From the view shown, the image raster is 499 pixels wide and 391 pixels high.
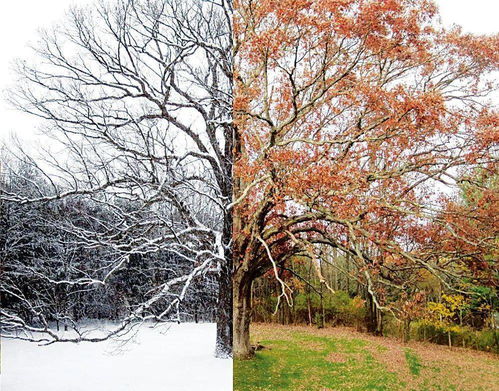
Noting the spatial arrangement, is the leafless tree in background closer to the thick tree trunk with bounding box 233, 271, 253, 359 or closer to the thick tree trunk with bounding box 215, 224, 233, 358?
the thick tree trunk with bounding box 215, 224, 233, 358

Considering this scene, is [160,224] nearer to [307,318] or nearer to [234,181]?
[234,181]

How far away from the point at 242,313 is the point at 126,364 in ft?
2.84

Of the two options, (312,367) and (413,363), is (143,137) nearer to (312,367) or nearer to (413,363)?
(312,367)

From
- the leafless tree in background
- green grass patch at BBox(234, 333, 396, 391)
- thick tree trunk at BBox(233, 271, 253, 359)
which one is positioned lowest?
green grass patch at BBox(234, 333, 396, 391)

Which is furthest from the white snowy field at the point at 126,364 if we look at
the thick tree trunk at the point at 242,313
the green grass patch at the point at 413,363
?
the green grass patch at the point at 413,363

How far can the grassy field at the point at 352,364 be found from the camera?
8.79ft

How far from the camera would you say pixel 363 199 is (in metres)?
3.25

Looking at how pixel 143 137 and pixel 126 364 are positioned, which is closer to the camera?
pixel 126 364

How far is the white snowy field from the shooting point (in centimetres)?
266

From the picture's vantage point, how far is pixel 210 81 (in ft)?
11.4

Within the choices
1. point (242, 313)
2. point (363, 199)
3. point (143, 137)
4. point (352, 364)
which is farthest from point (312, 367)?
point (143, 137)

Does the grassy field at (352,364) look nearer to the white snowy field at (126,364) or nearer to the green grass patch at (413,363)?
the green grass patch at (413,363)

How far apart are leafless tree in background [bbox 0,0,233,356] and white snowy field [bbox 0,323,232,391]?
10 cm

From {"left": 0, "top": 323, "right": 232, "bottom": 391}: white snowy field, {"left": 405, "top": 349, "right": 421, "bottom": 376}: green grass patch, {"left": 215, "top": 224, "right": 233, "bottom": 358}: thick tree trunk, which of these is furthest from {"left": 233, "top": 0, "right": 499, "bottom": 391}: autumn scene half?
{"left": 0, "top": 323, "right": 232, "bottom": 391}: white snowy field
